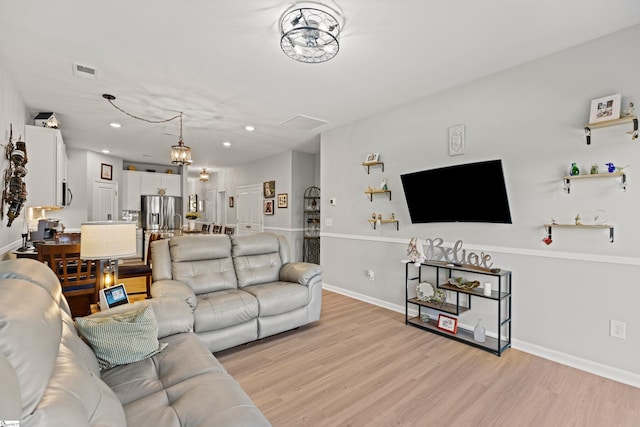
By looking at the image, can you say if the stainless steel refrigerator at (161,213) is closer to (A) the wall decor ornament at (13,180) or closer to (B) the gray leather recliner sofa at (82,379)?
(A) the wall decor ornament at (13,180)

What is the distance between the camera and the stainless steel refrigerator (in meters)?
8.16

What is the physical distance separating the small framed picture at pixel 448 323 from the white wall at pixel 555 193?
0.78 feet

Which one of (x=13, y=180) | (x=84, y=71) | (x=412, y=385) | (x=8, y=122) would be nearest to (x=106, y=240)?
(x=13, y=180)

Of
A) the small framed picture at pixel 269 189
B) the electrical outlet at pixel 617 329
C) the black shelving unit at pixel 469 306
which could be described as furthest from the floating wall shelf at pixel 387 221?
the small framed picture at pixel 269 189

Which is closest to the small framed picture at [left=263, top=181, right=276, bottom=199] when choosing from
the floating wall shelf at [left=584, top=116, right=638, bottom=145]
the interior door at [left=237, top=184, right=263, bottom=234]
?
the interior door at [left=237, top=184, right=263, bottom=234]

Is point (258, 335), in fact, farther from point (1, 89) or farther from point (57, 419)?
point (1, 89)

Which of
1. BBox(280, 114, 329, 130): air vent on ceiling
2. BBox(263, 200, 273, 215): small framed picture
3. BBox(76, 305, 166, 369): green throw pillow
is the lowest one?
BBox(76, 305, 166, 369): green throw pillow

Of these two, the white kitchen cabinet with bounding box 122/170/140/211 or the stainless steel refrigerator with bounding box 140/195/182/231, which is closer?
the white kitchen cabinet with bounding box 122/170/140/211

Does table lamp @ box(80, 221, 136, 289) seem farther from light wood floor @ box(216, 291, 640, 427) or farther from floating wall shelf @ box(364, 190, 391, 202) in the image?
floating wall shelf @ box(364, 190, 391, 202)

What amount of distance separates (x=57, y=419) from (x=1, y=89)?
11.1 feet

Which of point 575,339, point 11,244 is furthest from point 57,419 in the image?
point 11,244

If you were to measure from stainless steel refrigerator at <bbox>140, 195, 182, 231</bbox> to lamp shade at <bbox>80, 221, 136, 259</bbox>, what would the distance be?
6540 millimetres

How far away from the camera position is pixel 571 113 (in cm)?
261

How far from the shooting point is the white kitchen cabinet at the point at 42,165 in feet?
12.6
